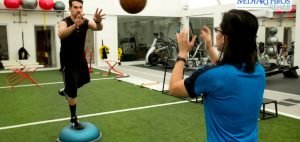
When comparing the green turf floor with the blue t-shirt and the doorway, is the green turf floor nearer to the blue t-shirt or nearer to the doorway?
the blue t-shirt

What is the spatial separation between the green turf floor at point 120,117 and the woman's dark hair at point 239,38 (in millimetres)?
Answer: 2163

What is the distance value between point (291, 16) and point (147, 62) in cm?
522

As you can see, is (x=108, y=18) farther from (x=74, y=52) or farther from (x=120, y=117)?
(x=74, y=52)

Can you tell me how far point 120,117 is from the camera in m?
Answer: 3.99

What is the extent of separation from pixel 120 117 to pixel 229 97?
3021 mm

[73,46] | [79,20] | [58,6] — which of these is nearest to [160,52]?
[58,6]

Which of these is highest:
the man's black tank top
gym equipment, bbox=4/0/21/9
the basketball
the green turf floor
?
gym equipment, bbox=4/0/21/9

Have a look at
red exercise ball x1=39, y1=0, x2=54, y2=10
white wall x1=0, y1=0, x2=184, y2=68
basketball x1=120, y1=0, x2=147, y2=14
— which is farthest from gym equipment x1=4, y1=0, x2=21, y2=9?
basketball x1=120, y1=0, x2=147, y2=14

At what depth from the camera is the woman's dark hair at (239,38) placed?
42.0 inches

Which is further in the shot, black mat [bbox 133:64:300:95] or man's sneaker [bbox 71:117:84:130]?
black mat [bbox 133:64:300:95]

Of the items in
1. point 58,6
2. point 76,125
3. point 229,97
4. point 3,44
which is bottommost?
point 76,125

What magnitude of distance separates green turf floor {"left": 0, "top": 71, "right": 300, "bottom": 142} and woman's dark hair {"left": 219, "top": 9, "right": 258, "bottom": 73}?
2.16 meters

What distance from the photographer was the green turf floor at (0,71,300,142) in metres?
3.24

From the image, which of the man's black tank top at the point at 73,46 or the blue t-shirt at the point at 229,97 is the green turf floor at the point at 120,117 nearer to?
the man's black tank top at the point at 73,46
